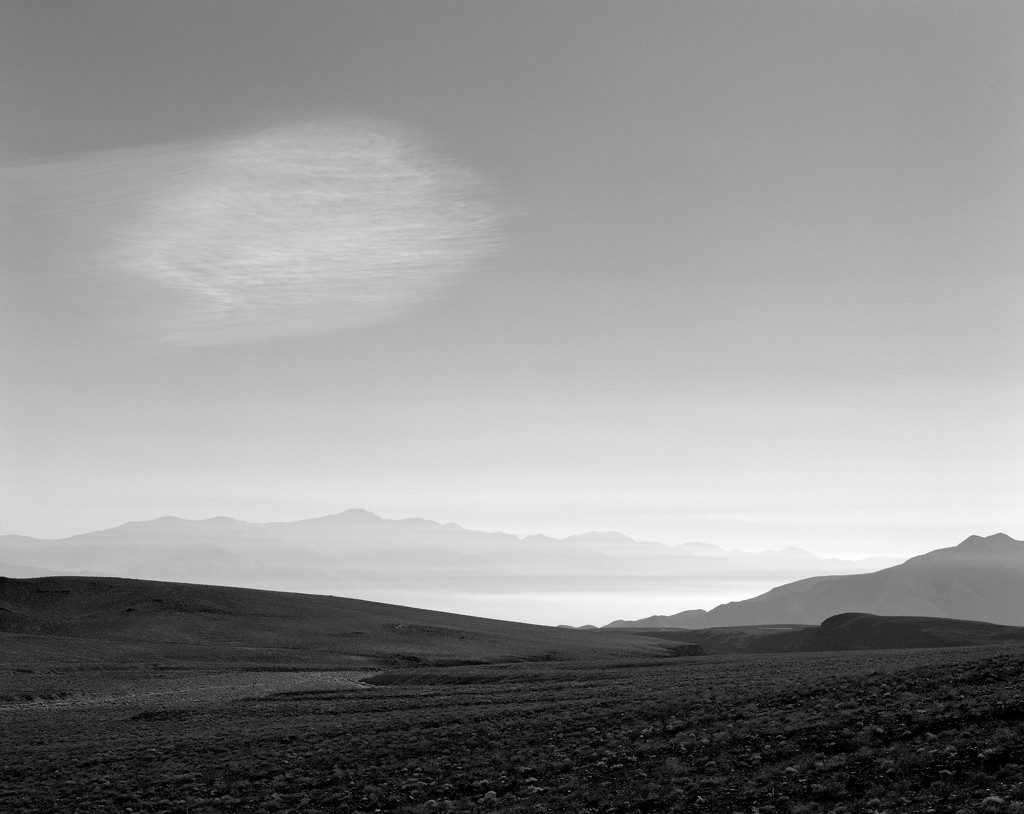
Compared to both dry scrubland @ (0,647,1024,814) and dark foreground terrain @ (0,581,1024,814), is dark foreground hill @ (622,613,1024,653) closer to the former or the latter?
dark foreground terrain @ (0,581,1024,814)

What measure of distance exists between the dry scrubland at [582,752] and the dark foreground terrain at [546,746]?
0.10 metres

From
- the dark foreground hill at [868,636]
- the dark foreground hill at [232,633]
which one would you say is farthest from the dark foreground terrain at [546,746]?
the dark foreground hill at [868,636]

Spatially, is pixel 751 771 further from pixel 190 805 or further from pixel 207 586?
pixel 207 586

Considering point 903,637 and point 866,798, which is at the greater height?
point 866,798

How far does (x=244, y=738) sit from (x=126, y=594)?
10658cm

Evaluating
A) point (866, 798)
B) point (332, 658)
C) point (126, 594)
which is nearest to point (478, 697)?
point (866, 798)

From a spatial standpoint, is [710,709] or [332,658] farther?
[332,658]

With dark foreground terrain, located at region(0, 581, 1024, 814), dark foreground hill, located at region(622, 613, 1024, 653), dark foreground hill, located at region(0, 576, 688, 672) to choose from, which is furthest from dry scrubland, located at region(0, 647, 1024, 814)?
dark foreground hill, located at region(622, 613, 1024, 653)

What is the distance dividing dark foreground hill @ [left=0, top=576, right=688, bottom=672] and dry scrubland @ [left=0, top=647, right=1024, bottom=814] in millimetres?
40576

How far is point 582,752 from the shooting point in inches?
→ 1011

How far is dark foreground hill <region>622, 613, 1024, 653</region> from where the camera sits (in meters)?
122

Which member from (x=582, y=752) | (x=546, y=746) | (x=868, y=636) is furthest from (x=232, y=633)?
(x=868, y=636)

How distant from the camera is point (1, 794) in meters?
25.7

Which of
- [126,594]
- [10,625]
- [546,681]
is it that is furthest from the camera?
[126,594]
